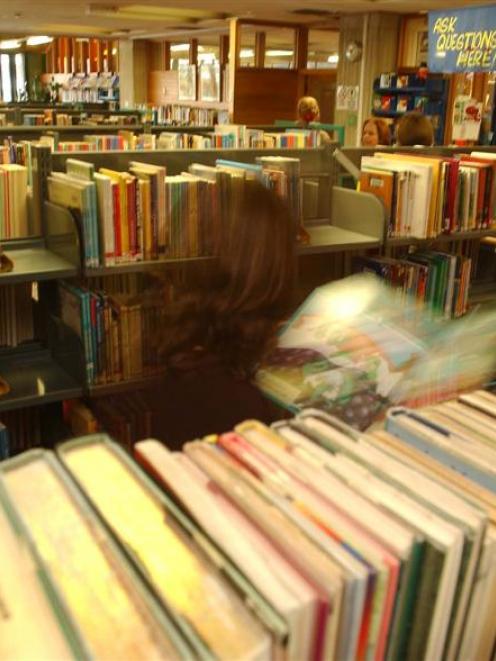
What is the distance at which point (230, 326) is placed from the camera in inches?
71.2

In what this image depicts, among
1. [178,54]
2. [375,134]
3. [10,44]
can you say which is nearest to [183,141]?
[375,134]

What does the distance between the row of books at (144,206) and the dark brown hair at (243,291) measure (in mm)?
584

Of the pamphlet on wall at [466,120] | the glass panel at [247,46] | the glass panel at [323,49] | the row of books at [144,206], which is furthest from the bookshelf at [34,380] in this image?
the glass panel at [323,49]

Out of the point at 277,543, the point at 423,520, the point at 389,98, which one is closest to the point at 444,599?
the point at 423,520

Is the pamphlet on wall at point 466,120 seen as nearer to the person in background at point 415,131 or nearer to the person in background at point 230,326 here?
the person in background at point 415,131

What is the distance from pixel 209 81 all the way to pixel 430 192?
7.93 meters

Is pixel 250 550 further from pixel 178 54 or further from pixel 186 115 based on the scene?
pixel 178 54

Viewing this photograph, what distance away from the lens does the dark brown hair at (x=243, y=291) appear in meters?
1.76

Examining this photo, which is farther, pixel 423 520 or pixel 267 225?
pixel 267 225

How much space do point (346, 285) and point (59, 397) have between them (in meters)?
1.32

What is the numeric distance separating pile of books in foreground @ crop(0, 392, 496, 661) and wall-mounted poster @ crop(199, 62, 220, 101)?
1026cm

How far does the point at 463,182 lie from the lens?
138 inches

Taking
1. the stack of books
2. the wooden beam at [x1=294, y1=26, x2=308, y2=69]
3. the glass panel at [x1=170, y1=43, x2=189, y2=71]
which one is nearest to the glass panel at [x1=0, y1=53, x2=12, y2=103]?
the glass panel at [x1=170, y1=43, x2=189, y2=71]

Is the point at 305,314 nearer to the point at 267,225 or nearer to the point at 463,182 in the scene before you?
the point at 267,225
